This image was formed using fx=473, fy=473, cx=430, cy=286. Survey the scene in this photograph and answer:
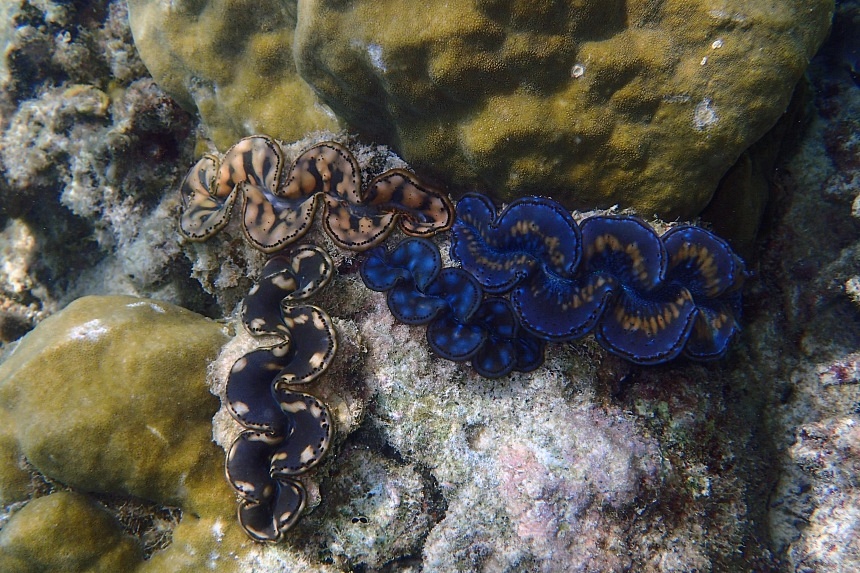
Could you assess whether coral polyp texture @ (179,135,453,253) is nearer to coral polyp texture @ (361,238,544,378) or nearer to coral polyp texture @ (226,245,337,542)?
coral polyp texture @ (361,238,544,378)

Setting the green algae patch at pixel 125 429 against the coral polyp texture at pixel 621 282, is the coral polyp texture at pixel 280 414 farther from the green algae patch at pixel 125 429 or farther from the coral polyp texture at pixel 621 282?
the coral polyp texture at pixel 621 282

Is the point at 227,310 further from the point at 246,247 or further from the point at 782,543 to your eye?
the point at 782,543

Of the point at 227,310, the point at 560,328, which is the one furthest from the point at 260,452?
the point at 560,328

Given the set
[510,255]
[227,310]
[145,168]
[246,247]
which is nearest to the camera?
[510,255]

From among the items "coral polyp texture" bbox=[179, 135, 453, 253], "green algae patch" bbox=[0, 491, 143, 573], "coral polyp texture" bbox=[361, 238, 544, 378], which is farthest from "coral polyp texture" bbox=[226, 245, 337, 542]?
"green algae patch" bbox=[0, 491, 143, 573]

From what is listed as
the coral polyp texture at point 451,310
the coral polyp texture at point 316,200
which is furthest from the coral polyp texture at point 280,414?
the coral polyp texture at point 451,310

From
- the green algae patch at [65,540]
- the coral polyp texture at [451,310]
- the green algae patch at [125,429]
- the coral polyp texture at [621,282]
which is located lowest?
the green algae patch at [65,540]

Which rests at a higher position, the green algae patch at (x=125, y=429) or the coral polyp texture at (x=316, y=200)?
the coral polyp texture at (x=316, y=200)

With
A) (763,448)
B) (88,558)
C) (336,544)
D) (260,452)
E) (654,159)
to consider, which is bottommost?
(88,558)
